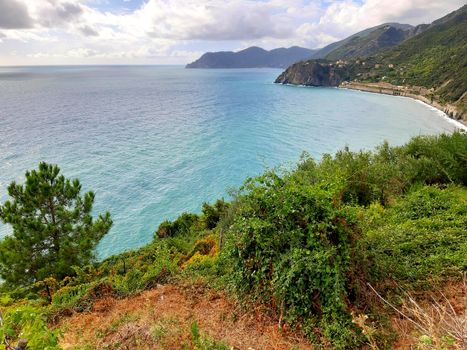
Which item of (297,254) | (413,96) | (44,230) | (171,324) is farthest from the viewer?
(413,96)

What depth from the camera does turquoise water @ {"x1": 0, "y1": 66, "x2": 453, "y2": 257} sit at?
3284cm

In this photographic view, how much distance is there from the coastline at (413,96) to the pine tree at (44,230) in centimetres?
4351

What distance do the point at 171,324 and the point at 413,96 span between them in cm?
10925

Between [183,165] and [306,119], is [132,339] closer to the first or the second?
[183,165]

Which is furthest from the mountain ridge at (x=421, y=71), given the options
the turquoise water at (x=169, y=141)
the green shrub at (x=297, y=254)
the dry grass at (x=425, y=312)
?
the green shrub at (x=297, y=254)

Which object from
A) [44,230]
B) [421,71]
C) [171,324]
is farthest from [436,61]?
[171,324]

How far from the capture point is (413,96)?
95188mm

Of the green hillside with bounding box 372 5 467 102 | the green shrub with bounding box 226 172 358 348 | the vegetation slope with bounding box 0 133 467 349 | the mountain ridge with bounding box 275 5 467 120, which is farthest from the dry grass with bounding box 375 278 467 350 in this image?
the green hillside with bounding box 372 5 467 102

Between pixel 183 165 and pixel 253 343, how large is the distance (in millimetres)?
36448

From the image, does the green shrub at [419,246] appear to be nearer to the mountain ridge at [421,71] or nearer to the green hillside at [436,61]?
the mountain ridge at [421,71]

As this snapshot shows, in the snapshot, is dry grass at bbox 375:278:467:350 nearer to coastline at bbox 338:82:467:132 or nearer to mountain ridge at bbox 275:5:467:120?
coastline at bbox 338:82:467:132

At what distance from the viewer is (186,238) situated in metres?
22.8

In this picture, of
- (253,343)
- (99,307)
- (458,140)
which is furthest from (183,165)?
(253,343)

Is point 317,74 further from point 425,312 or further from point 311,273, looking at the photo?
point 311,273
